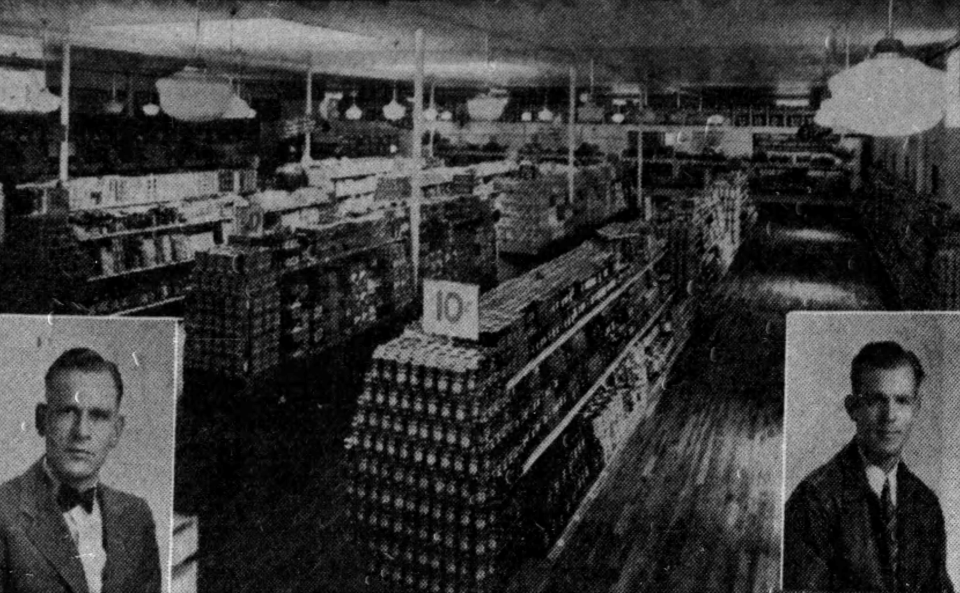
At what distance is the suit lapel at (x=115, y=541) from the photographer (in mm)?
4164

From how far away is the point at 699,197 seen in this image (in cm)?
1220

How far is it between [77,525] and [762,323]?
953 cm

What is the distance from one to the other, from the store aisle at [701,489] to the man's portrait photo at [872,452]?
1.23 meters

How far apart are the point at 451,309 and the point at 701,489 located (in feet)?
9.04

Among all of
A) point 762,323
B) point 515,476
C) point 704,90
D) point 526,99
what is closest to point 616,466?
point 515,476

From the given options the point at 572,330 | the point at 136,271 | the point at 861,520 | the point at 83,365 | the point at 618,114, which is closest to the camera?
the point at 861,520

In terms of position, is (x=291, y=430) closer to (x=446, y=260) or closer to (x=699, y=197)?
(x=446, y=260)

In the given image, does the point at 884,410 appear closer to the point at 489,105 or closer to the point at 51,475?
the point at 51,475

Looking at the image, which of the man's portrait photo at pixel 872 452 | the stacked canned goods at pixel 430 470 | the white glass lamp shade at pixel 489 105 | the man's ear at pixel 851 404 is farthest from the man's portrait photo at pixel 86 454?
the white glass lamp shade at pixel 489 105

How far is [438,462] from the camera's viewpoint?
15.3ft

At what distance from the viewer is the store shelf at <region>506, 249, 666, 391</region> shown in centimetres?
512

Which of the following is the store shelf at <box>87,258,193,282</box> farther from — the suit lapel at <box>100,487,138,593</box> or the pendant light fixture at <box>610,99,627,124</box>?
the pendant light fixture at <box>610,99,627,124</box>

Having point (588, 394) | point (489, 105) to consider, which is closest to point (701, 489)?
point (588, 394)

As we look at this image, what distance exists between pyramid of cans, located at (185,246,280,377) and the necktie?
19.6 feet
